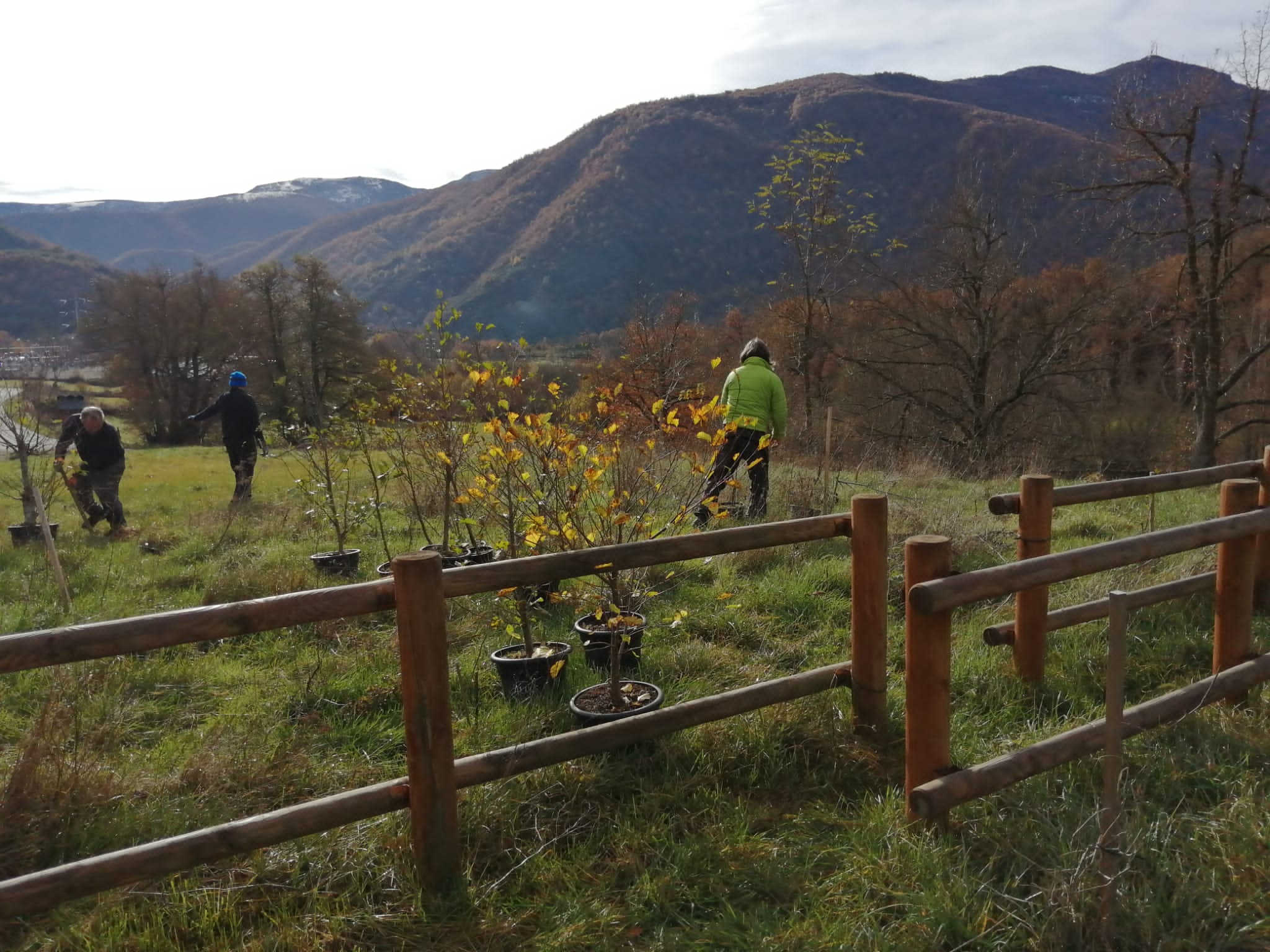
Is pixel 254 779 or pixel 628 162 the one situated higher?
pixel 628 162

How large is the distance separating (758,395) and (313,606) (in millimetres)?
5826

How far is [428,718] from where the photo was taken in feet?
7.85

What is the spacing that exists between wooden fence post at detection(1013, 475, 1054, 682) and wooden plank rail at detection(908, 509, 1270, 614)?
70 centimetres

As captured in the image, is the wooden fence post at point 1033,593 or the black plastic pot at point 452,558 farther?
the black plastic pot at point 452,558

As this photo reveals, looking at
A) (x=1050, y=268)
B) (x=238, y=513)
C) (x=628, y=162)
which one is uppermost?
(x=628, y=162)

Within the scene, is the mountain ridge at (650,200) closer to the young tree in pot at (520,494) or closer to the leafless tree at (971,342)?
the leafless tree at (971,342)

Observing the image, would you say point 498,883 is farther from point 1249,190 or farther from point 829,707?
point 1249,190

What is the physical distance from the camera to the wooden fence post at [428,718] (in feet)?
Result: 7.69

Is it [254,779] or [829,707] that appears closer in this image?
[254,779]

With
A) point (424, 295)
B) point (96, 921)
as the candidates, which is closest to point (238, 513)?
point (96, 921)

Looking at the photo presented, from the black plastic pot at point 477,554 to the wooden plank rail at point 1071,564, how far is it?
148 inches

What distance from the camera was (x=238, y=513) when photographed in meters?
9.68

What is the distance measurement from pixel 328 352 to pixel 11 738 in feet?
116

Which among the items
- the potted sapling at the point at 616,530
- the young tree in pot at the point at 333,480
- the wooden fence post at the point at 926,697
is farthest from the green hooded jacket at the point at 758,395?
the wooden fence post at the point at 926,697
